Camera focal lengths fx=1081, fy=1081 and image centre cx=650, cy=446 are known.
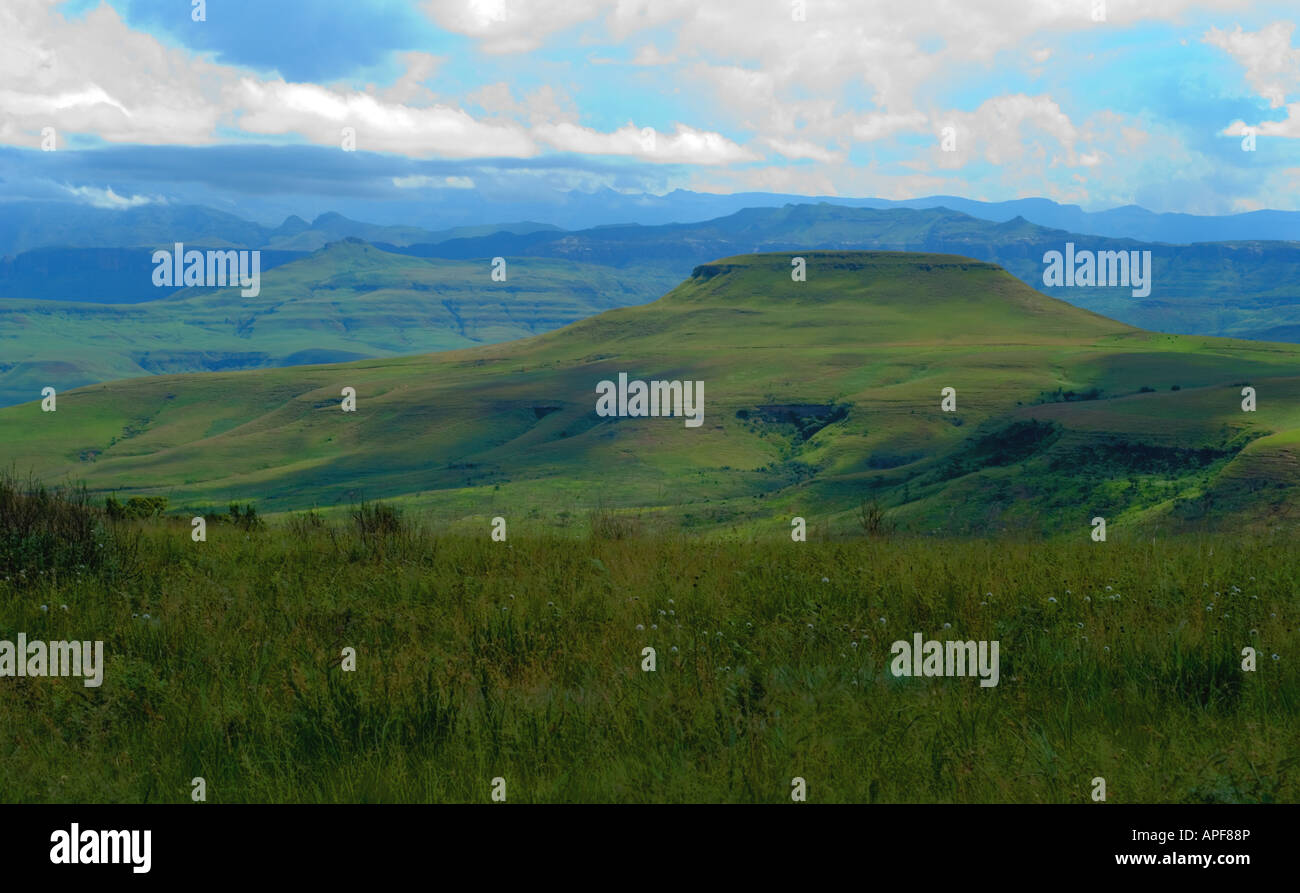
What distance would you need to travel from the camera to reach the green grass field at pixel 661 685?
591cm

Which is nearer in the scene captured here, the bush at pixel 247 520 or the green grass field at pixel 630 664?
the green grass field at pixel 630 664

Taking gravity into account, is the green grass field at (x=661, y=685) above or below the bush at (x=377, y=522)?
below

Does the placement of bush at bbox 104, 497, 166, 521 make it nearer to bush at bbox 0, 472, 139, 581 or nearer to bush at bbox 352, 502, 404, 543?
bush at bbox 0, 472, 139, 581

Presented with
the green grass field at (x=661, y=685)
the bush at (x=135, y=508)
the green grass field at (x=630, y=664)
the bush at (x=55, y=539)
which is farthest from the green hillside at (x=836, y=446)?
the bush at (x=135, y=508)

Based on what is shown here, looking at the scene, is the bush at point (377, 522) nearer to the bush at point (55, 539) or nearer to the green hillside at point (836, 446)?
the bush at point (55, 539)

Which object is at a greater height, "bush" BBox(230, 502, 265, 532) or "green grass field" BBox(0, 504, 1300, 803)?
"bush" BBox(230, 502, 265, 532)

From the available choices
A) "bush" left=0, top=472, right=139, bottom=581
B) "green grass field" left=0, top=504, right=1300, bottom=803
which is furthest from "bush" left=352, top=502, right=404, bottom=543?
"bush" left=0, top=472, right=139, bottom=581

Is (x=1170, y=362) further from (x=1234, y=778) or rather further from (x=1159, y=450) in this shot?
(x=1234, y=778)

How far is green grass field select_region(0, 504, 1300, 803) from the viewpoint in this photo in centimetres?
591

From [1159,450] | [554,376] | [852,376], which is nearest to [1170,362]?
[852,376]

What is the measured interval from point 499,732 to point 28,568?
6.33 metres

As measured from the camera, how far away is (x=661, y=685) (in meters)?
7.18

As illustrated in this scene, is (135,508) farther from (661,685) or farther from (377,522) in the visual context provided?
(661,685)

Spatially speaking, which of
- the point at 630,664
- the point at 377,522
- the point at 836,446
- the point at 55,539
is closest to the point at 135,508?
the point at 377,522
